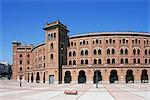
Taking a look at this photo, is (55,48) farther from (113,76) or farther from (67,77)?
(113,76)

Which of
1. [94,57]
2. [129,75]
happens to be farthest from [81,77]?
[129,75]

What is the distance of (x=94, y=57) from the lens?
8225 centimetres

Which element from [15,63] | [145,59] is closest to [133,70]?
[145,59]

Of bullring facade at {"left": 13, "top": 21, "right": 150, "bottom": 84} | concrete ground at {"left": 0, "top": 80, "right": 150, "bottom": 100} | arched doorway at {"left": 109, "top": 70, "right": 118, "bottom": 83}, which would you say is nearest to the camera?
concrete ground at {"left": 0, "top": 80, "right": 150, "bottom": 100}

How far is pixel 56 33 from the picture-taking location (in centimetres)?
7681

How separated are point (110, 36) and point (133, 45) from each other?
7.93 meters

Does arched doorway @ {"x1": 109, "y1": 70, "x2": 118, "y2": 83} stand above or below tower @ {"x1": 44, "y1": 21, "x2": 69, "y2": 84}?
below

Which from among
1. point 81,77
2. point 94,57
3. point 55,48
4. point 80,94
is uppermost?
point 55,48

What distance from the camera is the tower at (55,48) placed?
247 feet

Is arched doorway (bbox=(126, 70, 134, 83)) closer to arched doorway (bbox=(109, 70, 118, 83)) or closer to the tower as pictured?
arched doorway (bbox=(109, 70, 118, 83))

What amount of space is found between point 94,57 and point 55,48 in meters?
13.8

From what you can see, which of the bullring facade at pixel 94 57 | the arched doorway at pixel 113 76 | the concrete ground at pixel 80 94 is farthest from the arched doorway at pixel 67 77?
the concrete ground at pixel 80 94

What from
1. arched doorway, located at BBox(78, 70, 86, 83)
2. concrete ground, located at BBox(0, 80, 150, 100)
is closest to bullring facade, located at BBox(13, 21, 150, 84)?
arched doorway, located at BBox(78, 70, 86, 83)

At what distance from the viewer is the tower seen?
75.4 m
